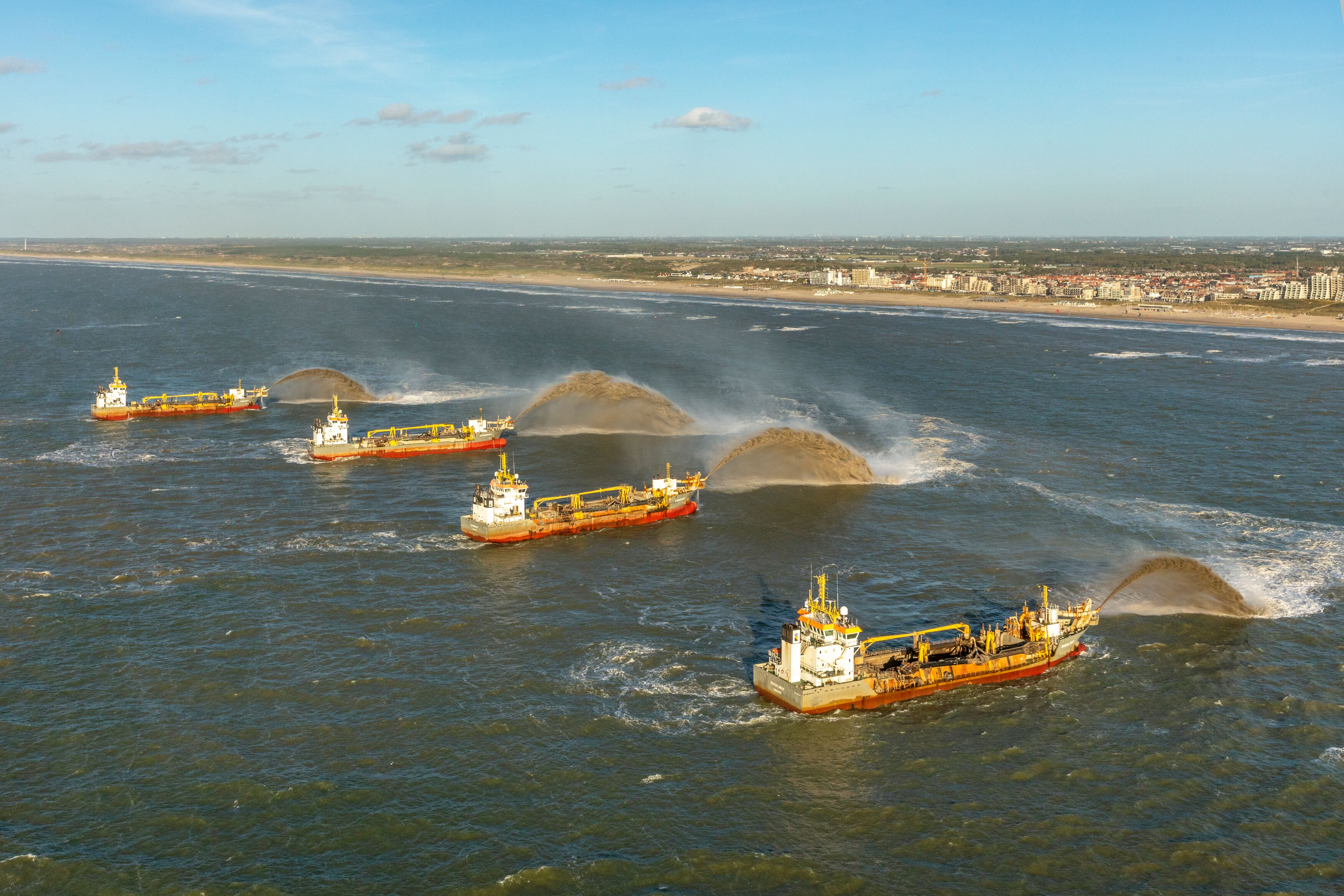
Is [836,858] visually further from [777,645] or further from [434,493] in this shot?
[434,493]

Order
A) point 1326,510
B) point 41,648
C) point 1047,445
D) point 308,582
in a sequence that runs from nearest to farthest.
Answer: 1. point 41,648
2. point 308,582
3. point 1326,510
4. point 1047,445

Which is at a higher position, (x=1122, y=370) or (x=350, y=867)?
(x=1122, y=370)

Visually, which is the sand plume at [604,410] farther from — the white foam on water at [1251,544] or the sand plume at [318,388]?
the white foam on water at [1251,544]

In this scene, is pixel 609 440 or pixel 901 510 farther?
pixel 609 440

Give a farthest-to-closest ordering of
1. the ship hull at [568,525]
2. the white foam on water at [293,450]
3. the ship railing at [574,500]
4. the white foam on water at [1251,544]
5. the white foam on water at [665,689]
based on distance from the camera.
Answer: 1. the white foam on water at [293,450]
2. the ship railing at [574,500]
3. the ship hull at [568,525]
4. the white foam on water at [1251,544]
5. the white foam on water at [665,689]

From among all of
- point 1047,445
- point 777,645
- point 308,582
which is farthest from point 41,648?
point 1047,445

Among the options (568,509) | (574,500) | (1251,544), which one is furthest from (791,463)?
(1251,544)

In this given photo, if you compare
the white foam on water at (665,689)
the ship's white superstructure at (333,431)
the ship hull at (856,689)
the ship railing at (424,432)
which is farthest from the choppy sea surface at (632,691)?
the ship railing at (424,432)
